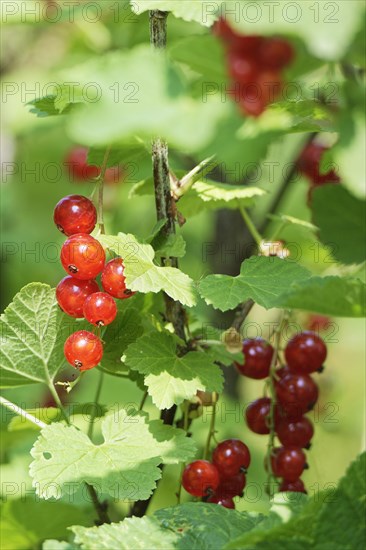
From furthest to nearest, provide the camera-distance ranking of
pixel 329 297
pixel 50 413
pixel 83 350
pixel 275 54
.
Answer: pixel 50 413 < pixel 83 350 < pixel 329 297 < pixel 275 54

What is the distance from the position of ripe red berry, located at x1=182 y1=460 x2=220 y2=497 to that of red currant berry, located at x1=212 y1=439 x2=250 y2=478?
35mm

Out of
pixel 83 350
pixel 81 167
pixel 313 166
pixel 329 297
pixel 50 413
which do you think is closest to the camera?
pixel 329 297

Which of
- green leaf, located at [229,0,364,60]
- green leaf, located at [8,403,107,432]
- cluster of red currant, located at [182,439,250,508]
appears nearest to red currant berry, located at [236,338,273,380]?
cluster of red currant, located at [182,439,250,508]

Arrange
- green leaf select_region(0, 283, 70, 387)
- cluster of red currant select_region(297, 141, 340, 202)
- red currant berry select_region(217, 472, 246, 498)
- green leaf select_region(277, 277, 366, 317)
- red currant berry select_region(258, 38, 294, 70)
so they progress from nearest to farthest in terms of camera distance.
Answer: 1. red currant berry select_region(258, 38, 294, 70)
2. green leaf select_region(277, 277, 366, 317)
3. green leaf select_region(0, 283, 70, 387)
4. red currant berry select_region(217, 472, 246, 498)
5. cluster of red currant select_region(297, 141, 340, 202)

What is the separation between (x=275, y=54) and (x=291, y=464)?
2.20 feet

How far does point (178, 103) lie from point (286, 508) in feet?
1.46

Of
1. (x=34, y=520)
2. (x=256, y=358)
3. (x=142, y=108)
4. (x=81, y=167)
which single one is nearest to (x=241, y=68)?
(x=142, y=108)

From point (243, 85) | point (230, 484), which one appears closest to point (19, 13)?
point (230, 484)

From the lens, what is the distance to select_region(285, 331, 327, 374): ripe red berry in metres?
1.05

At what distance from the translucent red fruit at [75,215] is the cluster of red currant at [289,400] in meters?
0.31

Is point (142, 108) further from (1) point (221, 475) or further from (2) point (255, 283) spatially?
(1) point (221, 475)

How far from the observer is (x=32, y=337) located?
946 millimetres

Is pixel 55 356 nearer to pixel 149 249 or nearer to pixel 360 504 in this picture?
pixel 149 249

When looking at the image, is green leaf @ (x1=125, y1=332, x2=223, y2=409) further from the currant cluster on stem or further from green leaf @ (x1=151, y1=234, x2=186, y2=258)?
the currant cluster on stem
